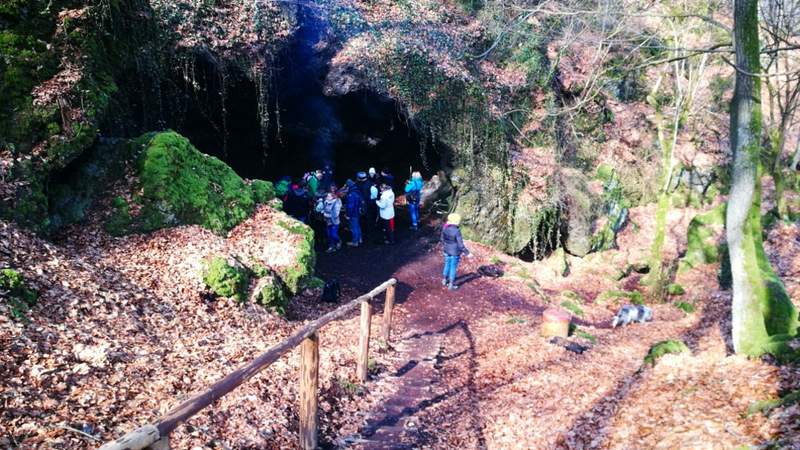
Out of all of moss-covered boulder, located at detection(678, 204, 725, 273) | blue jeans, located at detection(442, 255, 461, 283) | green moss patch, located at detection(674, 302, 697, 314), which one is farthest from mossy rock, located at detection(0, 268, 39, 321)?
moss-covered boulder, located at detection(678, 204, 725, 273)

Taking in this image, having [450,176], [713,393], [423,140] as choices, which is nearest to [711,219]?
[450,176]

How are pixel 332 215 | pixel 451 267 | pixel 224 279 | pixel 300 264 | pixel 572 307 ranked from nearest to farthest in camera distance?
pixel 224 279, pixel 300 264, pixel 451 267, pixel 572 307, pixel 332 215

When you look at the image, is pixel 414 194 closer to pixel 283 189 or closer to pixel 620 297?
pixel 283 189

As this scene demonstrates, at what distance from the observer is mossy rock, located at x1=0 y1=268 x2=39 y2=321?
514 cm

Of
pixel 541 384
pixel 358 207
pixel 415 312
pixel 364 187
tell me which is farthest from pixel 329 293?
pixel 364 187

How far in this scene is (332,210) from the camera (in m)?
14.0

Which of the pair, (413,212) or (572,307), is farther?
(413,212)

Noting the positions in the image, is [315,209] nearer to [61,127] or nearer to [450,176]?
[450,176]

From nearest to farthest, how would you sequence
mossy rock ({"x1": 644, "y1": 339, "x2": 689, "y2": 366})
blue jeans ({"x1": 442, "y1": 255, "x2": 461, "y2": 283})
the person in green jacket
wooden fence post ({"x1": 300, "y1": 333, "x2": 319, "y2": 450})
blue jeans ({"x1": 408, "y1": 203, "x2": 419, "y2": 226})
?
1. wooden fence post ({"x1": 300, "y1": 333, "x2": 319, "y2": 450})
2. mossy rock ({"x1": 644, "y1": 339, "x2": 689, "y2": 366})
3. blue jeans ({"x1": 442, "y1": 255, "x2": 461, "y2": 283})
4. the person in green jacket
5. blue jeans ({"x1": 408, "y1": 203, "x2": 419, "y2": 226})

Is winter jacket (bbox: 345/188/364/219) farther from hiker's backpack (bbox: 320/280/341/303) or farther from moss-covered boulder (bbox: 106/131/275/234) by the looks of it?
hiker's backpack (bbox: 320/280/341/303)

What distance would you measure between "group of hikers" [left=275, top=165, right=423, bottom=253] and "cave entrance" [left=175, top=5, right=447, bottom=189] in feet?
5.73

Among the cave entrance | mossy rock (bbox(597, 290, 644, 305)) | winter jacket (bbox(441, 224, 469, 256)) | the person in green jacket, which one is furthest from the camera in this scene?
the person in green jacket

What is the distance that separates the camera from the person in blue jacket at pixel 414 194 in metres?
16.4

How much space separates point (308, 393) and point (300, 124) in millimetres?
13621
